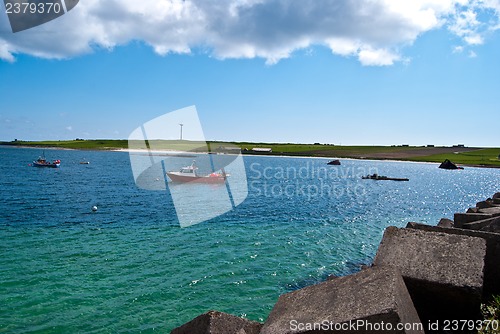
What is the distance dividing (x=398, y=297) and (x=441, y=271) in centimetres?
157

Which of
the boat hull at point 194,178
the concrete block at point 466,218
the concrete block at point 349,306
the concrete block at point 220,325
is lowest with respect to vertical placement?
the boat hull at point 194,178

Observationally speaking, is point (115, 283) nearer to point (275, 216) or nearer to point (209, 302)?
point (209, 302)

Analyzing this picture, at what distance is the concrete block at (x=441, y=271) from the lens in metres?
5.23

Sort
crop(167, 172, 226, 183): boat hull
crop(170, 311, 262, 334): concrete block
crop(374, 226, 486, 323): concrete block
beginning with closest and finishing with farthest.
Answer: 1. crop(374, 226, 486, 323): concrete block
2. crop(170, 311, 262, 334): concrete block
3. crop(167, 172, 226, 183): boat hull

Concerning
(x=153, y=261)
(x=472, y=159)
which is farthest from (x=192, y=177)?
(x=472, y=159)

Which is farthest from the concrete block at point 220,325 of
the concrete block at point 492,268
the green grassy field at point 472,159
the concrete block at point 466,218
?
the green grassy field at point 472,159

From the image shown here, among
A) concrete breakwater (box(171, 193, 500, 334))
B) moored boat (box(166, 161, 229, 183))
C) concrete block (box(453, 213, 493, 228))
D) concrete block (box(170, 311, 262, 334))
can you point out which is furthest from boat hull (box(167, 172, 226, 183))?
concrete block (box(170, 311, 262, 334))

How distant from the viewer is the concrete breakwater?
4.37 meters

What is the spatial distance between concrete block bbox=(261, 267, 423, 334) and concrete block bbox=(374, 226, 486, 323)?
0.74m

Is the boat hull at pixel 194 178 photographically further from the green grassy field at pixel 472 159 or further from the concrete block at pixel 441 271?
the green grassy field at pixel 472 159

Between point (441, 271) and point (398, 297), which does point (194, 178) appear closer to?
point (441, 271)

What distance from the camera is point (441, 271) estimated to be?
17.9ft

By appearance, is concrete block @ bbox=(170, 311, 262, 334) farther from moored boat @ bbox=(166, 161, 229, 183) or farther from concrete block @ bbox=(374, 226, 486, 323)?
moored boat @ bbox=(166, 161, 229, 183)

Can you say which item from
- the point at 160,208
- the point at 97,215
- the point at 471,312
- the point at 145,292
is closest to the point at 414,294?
the point at 471,312
